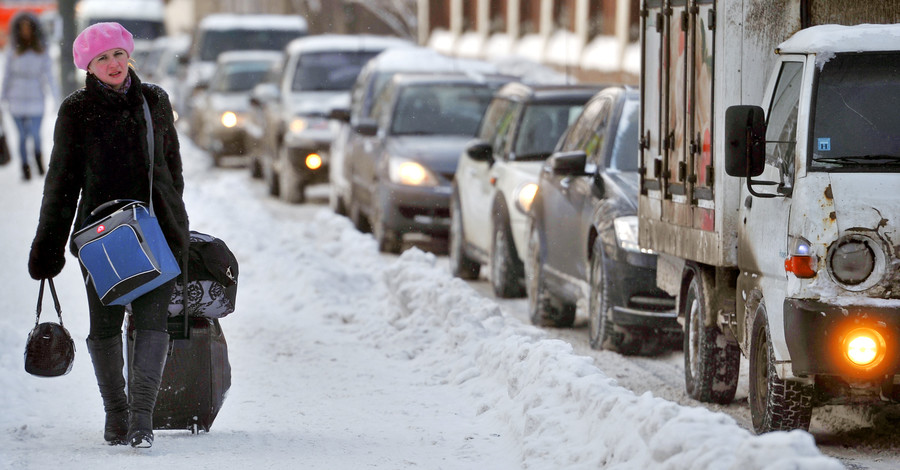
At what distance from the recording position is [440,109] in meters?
16.7

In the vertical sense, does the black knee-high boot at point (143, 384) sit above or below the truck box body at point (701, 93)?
below

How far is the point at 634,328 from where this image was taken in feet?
32.6

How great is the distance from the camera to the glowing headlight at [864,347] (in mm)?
6660

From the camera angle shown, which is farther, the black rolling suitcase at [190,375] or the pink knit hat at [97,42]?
the black rolling suitcase at [190,375]

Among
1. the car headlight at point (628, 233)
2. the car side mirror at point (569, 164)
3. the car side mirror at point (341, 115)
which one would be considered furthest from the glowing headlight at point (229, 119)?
the car headlight at point (628, 233)

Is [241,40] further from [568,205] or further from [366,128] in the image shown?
[568,205]

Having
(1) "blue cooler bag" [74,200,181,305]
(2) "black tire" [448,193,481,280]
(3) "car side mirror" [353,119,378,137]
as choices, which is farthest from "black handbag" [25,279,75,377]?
(3) "car side mirror" [353,119,378,137]

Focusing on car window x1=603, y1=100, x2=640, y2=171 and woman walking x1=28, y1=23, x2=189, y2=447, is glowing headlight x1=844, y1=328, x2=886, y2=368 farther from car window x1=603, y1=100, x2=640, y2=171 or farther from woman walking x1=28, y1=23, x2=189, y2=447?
car window x1=603, y1=100, x2=640, y2=171

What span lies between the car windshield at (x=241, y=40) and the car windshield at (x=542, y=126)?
20.8 meters

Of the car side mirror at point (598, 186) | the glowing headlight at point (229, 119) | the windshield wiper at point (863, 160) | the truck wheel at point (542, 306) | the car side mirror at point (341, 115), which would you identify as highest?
the windshield wiper at point (863, 160)

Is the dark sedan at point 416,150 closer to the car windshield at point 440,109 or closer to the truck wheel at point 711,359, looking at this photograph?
the car windshield at point 440,109

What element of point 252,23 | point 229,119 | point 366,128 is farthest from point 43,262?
point 252,23

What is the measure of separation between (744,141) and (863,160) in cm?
47

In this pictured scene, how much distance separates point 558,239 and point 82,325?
3006 mm
